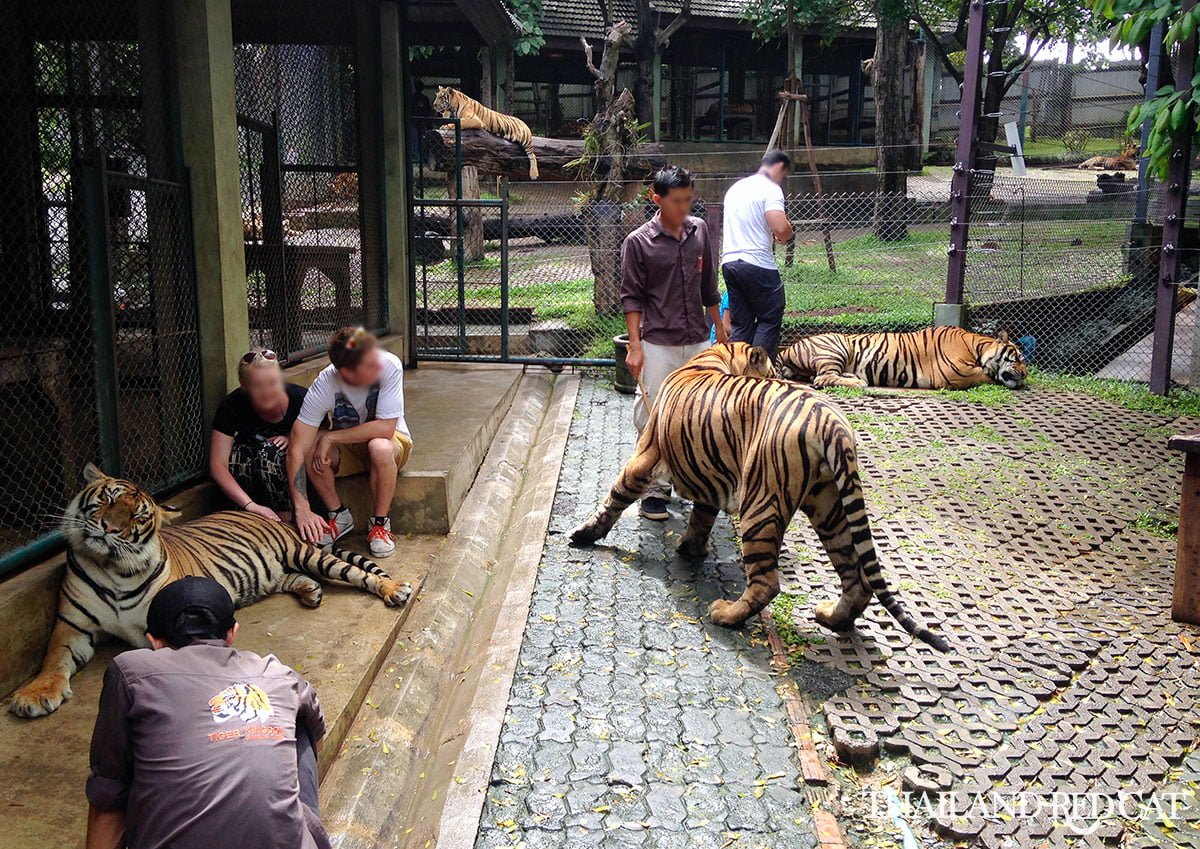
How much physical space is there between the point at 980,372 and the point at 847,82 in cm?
1983

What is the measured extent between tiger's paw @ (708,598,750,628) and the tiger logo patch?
8.02ft

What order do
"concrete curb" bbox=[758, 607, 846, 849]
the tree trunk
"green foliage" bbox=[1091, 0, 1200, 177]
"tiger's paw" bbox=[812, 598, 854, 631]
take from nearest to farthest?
"concrete curb" bbox=[758, 607, 846, 849] → "tiger's paw" bbox=[812, 598, 854, 631] → "green foliage" bbox=[1091, 0, 1200, 177] → the tree trunk

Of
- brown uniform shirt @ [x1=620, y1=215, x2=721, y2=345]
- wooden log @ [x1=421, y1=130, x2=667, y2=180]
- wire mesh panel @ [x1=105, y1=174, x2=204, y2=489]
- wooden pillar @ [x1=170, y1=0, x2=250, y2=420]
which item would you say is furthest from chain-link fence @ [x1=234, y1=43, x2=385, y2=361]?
wooden log @ [x1=421, y1=130, x2=667, y2=180]

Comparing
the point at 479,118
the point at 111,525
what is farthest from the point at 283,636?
the point at 479,118

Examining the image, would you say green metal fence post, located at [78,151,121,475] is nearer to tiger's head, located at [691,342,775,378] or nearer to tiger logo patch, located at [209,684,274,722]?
tiger logo patch, located at [209,684,274,722]

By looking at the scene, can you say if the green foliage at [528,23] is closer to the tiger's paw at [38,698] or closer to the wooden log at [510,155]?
the wooden log at [510,155]

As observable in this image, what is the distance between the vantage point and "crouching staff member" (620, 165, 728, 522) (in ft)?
19.8

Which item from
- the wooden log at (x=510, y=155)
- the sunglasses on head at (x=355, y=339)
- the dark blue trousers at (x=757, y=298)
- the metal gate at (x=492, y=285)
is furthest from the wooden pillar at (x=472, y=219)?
the sunglasses on head at (x=355, y=339)

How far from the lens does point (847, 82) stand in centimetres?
2712

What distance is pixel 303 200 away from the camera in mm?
7922

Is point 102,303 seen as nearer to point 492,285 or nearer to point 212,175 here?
point 212,175

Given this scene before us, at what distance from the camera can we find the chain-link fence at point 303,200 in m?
7.16

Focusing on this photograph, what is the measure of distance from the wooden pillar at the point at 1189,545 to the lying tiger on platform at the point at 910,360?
485 centimetres

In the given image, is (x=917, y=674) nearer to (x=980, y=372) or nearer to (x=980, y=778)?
(x=980, y=778)
